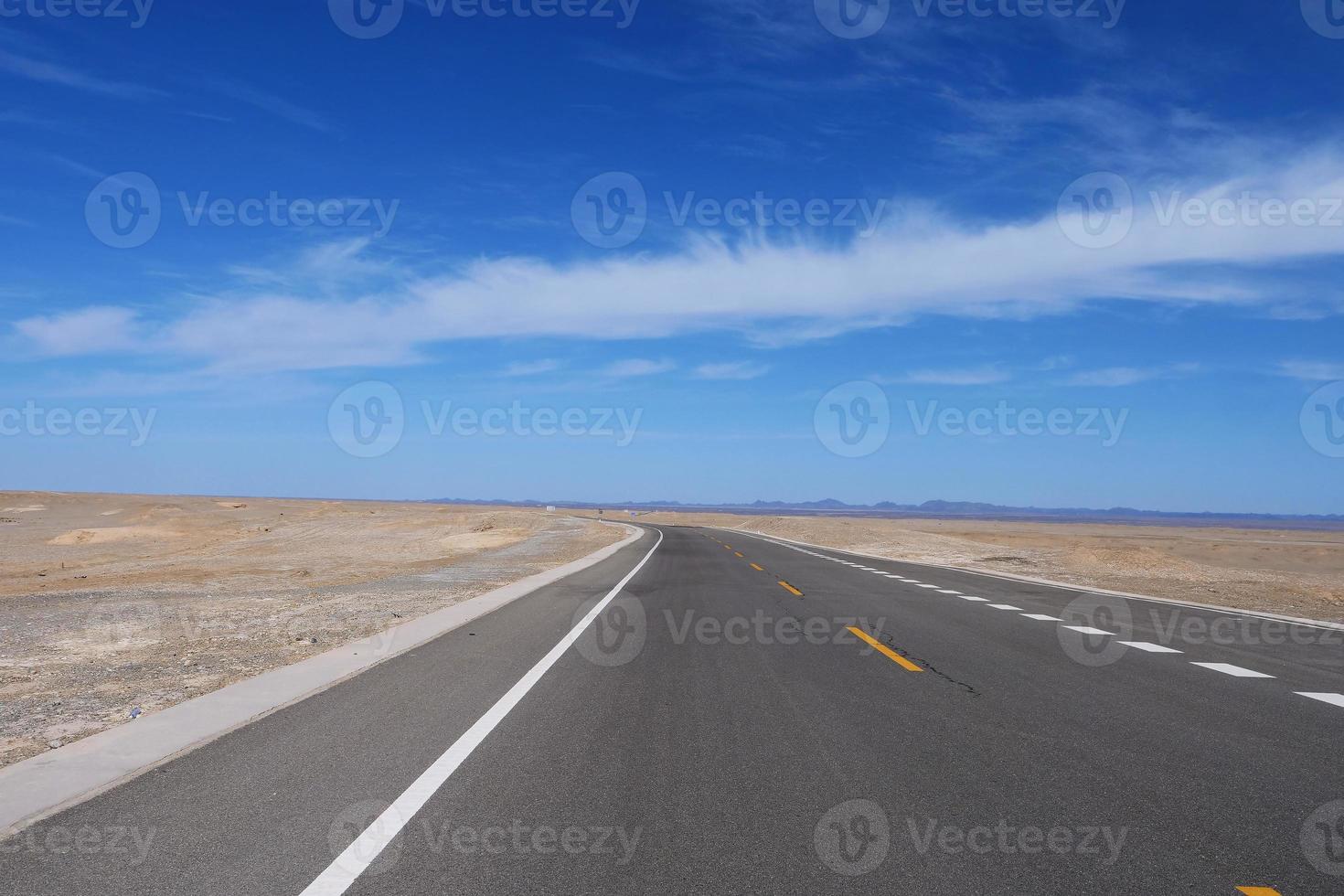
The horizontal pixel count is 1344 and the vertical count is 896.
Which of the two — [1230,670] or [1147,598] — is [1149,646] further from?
[1147,598]

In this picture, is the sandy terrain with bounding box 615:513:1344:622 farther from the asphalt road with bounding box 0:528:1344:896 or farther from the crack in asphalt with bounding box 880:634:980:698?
the asphalt road with bounding box 0:528:1344:896

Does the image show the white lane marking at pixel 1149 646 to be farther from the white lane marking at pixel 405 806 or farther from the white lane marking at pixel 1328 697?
the white lane marking at pixel 405 806

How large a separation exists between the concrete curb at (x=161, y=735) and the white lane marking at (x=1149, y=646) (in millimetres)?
8946

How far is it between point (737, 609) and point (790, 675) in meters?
6.37

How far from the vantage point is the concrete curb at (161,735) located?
213 inches

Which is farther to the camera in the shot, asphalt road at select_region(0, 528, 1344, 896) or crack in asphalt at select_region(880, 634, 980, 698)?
crack in asphalt at select_region(880, 634, 980, 698)

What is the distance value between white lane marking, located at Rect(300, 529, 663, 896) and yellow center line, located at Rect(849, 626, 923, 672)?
4006mm

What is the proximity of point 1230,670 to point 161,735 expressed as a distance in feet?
33.5

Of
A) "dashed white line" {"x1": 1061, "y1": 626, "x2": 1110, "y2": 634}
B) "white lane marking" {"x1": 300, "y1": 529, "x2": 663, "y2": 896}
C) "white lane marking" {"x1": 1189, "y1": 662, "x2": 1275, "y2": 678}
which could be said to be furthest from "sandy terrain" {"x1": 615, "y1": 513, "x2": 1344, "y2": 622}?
"white lane marking" {"x1": 300, "y1": 529, "x2": 663, "y2": 896}

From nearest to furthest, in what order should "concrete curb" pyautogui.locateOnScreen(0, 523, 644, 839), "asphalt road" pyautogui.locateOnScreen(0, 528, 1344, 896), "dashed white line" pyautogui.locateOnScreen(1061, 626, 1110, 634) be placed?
"asphalt road" pyautogui.locateOnScreen(0, 528, 1344, 896) → "concrete curb" pyautogui.locateOnScreen(0, 523, 644, 839) → "dashed white line" pyautogui.locateOnScreen(1061, 626, 1110, 634)

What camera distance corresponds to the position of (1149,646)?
11484 millimetres

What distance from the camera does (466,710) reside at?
304 inches

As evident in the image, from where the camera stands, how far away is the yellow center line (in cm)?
998

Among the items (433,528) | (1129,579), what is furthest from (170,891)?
(433,528)
